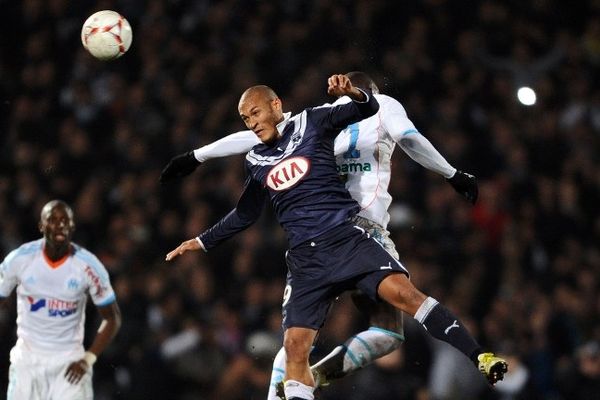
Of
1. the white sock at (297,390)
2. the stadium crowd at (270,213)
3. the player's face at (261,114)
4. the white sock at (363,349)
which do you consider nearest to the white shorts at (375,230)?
the white sock at (363,349)

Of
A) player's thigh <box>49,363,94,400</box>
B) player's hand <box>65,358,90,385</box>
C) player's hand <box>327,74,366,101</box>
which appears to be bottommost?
player's thigh <box>49,363,94,400</box>

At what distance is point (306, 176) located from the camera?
702cm

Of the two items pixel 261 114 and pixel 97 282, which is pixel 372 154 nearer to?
pixel 261 114

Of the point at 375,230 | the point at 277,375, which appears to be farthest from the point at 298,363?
the point at 375,230

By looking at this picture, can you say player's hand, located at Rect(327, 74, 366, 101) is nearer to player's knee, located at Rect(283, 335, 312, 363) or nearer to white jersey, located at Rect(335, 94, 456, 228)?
white jersey, located at Rect(335, 94, 456, 228)

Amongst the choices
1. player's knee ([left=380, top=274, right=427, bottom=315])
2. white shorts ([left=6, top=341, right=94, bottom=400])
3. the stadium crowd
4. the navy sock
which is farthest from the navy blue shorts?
the stadium crowd

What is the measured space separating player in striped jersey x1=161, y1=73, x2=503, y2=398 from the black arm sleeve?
0.29 meters

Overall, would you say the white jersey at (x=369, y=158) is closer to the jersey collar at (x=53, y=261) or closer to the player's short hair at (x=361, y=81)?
the player's short hair at (x=361, y=81)

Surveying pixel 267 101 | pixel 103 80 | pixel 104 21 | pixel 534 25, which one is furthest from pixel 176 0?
pixel 267 101

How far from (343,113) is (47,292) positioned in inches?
105

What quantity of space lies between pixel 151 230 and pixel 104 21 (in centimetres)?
403

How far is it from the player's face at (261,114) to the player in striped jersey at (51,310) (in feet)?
6.01

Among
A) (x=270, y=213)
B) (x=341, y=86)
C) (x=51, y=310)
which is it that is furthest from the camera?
(x=270, y=213)

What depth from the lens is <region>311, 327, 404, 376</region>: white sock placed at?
7473mm
